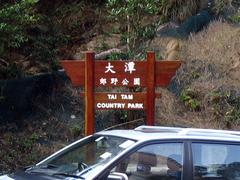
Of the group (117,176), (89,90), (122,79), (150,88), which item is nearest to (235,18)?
(150,88)

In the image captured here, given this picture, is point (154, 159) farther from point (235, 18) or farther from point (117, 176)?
point (235, 18)

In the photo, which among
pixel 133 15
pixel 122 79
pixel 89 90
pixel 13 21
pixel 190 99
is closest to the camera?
pixel 89 90

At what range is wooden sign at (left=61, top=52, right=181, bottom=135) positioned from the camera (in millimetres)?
10000

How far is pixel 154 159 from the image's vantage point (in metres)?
6.17

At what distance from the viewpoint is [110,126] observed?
12.3 metres

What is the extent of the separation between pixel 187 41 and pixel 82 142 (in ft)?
27.9

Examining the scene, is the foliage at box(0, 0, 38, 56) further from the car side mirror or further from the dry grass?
the car side mirror

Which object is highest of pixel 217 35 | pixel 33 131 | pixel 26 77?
pixel 217 35

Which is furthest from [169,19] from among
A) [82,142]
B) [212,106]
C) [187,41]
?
[82,142]

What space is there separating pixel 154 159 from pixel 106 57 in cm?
788

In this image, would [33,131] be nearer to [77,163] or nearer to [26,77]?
[26,77]

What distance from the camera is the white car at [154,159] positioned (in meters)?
6.06

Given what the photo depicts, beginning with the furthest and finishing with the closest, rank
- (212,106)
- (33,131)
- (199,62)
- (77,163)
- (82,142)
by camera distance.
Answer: (199,62) < (212,106) < (33,131) < (82,142) < (77,163)

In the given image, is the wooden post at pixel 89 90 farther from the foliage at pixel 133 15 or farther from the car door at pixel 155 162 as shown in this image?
the car door at pixel 155 162
